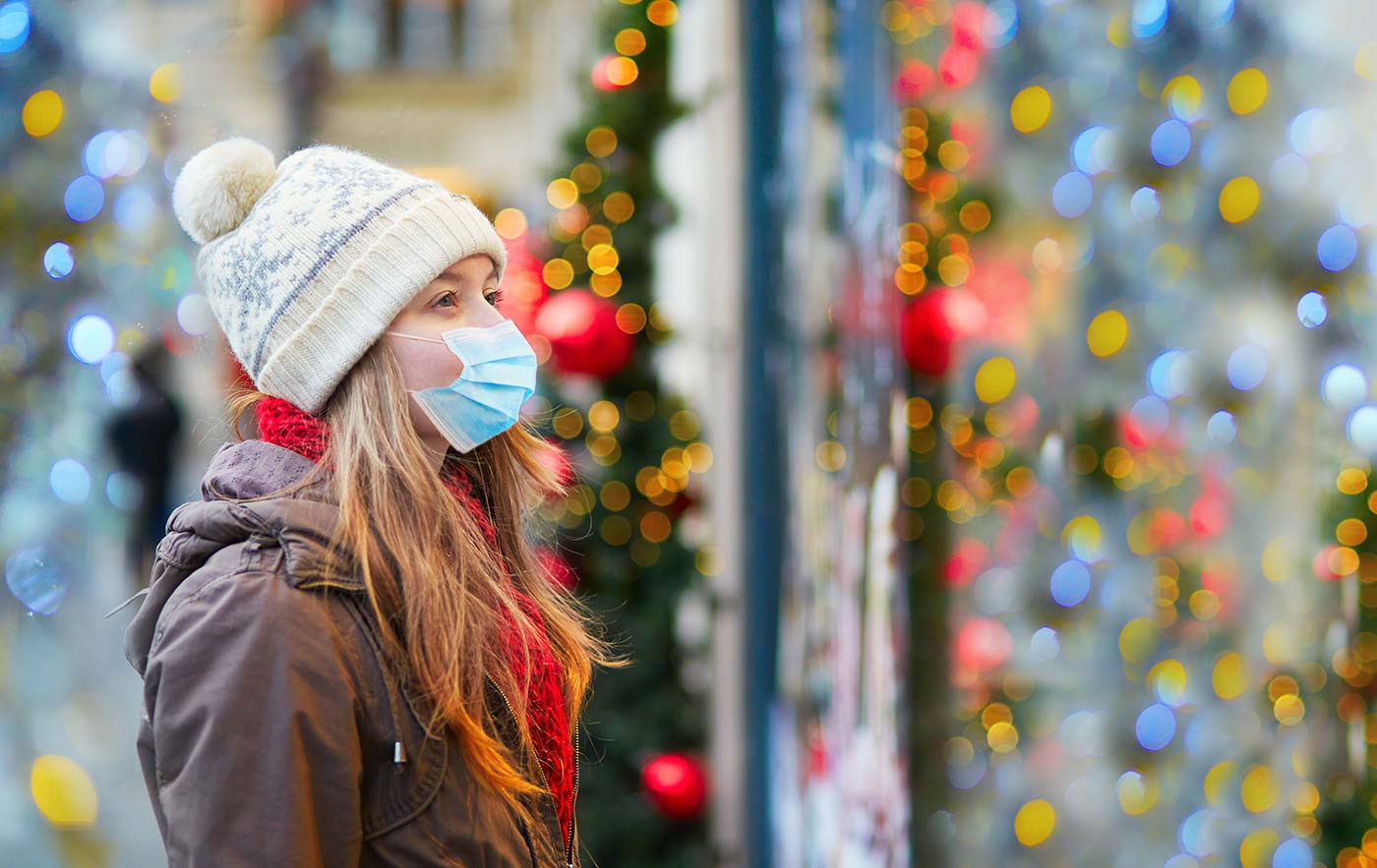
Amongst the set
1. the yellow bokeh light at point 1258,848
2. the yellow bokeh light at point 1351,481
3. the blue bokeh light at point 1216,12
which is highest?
the blue bokeh light at point 1216,12

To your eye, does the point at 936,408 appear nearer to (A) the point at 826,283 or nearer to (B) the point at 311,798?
(A) the point at 826,283

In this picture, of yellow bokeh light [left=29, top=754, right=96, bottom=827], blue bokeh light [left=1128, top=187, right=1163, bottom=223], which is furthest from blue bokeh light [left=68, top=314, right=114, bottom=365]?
blue bokeh light [left=1128, top=187, right=1163, bottom=223]

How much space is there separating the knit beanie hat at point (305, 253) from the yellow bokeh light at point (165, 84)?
2017 mm

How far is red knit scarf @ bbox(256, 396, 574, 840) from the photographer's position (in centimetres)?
157

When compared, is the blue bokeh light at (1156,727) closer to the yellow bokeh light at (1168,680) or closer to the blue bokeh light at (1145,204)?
the yellow bokeh light at (1168,680)

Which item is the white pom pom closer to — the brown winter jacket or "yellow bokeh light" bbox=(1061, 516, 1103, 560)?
the brown winter jacket

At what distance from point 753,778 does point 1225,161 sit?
3.08m

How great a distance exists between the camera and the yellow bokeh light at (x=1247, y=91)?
1.81 m

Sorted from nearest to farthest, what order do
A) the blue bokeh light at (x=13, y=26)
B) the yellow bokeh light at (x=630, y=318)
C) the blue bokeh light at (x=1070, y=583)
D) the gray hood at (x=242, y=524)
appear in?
the gray hood at (x=242, y=524), the blue bokeh light at (x=1070, y=583), the blue bokeh light at (x=13, y=26), the yellow bokeh light at (x=630, y=318)

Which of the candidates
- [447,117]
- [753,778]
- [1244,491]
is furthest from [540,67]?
[1244,491]

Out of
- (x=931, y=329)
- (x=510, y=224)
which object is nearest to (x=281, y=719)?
(x=931, y=329)

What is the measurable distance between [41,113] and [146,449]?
958 mm

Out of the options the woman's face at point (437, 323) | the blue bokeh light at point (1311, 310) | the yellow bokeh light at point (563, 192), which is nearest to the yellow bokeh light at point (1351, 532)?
the blue bokeh light at point (1311, 310)

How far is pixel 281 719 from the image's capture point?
128 centimetres
